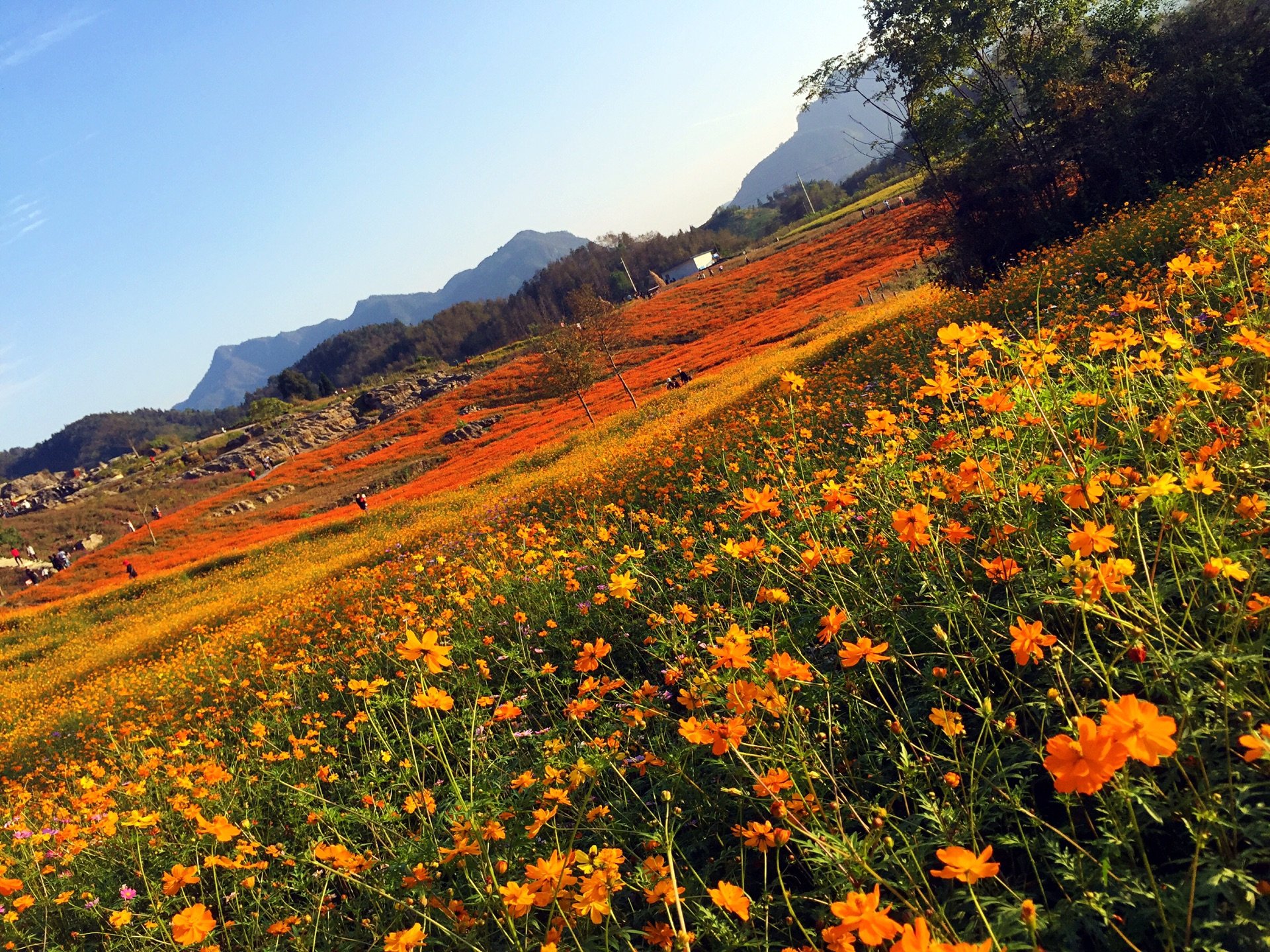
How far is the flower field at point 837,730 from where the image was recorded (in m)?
1.54

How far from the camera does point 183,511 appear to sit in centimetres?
4769

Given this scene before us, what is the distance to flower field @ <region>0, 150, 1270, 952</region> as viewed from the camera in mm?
1540

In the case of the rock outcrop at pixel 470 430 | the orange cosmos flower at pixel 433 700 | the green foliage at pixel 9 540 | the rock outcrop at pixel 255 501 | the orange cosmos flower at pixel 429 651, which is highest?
the green foliage at pixel 9 540

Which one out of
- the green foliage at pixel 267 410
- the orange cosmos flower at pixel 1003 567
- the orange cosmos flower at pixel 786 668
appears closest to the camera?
the orange cosmos flower at pixel 786 668

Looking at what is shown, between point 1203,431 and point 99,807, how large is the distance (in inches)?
221

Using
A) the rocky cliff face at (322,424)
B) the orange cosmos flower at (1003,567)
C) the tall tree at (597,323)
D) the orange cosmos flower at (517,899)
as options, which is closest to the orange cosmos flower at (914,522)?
the orange cosmos flower at (1003,567)

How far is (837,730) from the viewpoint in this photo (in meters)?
2.39

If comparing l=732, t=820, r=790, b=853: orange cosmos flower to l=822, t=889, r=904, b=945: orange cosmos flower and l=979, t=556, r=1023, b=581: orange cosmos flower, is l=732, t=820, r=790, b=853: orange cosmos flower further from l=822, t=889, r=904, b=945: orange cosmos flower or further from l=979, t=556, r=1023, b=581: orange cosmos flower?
l=979, t=556, r=1023, b=581: orange cosmos flower

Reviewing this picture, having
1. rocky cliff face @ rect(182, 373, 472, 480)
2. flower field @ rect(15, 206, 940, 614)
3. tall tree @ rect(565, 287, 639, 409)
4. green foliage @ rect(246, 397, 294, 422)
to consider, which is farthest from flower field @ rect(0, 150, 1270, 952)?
green foliage @ rect(246, 397, 294, 422)

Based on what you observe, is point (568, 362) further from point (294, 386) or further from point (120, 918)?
point (294, 386)

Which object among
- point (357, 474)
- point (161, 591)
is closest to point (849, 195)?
point (357, 474)

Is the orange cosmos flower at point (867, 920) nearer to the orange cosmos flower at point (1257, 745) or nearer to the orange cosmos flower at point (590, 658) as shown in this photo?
the orange cosmos flower at point (1257, 745)

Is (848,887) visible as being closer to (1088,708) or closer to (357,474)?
(1088,708)

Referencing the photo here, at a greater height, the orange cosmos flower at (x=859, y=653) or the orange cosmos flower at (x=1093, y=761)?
the orange cosmos flower at (x=1093, y=761)
